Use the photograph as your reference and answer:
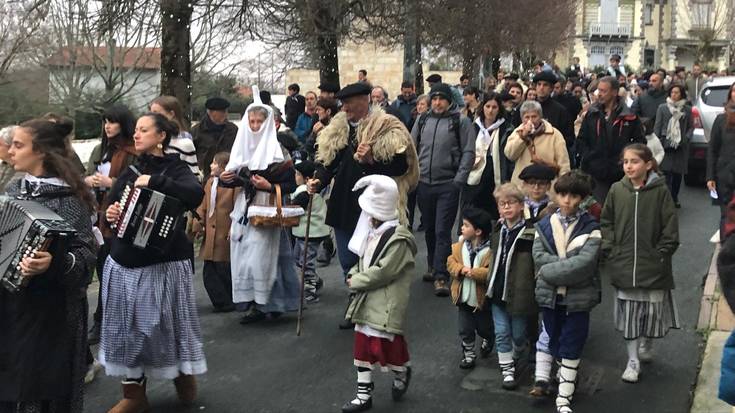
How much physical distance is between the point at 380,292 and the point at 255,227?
2050mm

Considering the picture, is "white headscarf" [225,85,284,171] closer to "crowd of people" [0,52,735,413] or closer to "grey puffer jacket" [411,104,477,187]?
"crowd of people" [0,52,735,413]

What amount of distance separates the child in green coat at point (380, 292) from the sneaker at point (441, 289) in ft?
8.05

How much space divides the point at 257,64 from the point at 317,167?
38043mm

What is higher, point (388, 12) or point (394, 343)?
point (388, 12)

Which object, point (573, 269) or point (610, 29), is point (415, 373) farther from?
point (610, 29)

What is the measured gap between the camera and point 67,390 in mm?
4199

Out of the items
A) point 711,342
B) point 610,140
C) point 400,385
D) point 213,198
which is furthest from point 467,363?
point 610,140

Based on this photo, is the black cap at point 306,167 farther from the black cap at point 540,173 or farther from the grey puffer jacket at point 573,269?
the grey puffer jacket at point 573,269

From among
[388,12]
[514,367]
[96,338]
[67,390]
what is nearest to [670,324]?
[514,367]

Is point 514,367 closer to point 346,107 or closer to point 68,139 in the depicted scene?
point 346,107

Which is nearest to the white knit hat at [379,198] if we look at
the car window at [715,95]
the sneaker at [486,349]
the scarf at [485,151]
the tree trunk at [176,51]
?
the sneaker at [486,349]

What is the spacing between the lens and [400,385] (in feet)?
17.8

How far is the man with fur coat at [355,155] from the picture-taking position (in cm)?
656

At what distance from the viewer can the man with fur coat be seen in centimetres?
656
